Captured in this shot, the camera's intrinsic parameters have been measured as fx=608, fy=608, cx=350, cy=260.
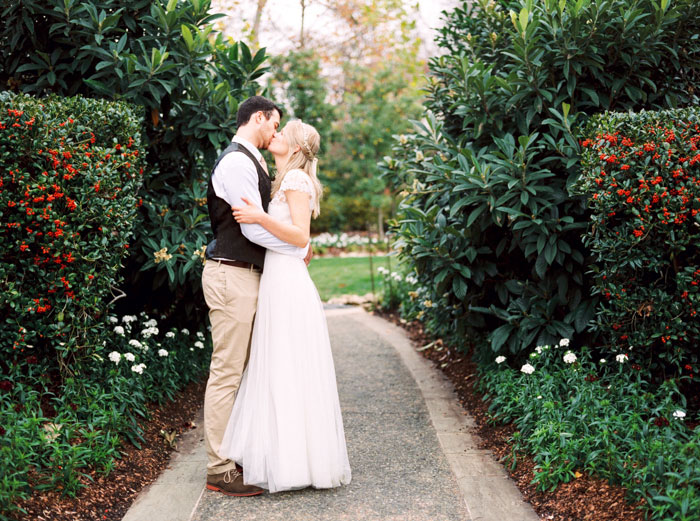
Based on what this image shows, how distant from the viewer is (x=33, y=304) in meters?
3.46

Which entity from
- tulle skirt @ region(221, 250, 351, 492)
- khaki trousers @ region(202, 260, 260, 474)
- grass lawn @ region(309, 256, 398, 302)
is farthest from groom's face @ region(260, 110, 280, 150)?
grass lawn @ region(309, 256, 398, 302)

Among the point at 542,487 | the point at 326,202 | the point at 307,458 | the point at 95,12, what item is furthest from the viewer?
the point at 326,202

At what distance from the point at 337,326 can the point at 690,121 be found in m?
5.23

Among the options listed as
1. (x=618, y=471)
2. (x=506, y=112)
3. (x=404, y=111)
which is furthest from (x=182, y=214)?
(x=404, y=111)

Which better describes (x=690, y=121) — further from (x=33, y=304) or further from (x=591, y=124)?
(x=33, y=304)

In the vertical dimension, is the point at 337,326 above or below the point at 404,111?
below

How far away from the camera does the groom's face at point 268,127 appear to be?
356cm

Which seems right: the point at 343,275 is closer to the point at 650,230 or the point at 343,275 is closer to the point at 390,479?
the point at 390,479

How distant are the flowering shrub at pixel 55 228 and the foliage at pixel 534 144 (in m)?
2.33

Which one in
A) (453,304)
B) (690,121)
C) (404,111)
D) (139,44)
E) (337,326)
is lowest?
(337,326)

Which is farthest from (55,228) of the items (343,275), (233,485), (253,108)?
(343,275)

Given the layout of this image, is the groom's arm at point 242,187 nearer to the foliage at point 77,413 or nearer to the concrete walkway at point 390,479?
the foliage at point 77,413

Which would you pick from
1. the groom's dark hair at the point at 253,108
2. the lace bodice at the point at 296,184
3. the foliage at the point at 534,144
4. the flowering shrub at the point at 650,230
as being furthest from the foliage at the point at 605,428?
the groom's dark hair at the point at 253,108

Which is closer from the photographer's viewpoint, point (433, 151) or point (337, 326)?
point (433, 151)
